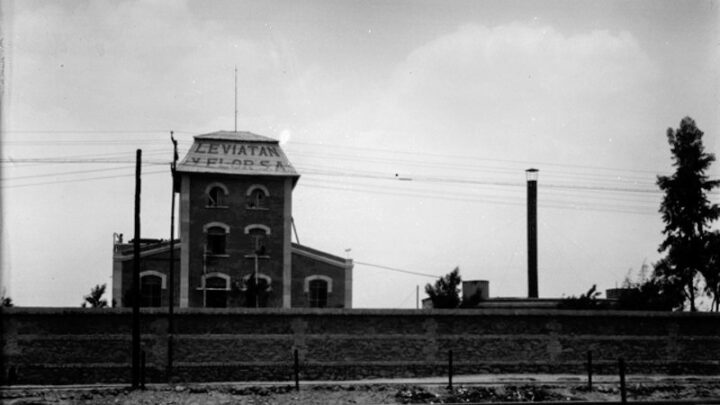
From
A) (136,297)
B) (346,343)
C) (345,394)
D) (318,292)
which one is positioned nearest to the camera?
(345,394)

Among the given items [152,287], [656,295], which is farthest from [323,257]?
[656,295]

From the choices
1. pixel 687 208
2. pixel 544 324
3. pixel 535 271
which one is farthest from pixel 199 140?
pixel 687 208

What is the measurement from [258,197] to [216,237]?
9.31ft

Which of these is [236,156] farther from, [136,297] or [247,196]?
[136,297]

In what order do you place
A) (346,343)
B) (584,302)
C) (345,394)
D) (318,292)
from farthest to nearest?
1. (318,292)
2. (584,302)
3. (346,343)
4. (345,394)

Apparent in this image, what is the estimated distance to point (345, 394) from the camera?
2038 centimetres

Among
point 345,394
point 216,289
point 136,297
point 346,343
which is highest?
point 216,289

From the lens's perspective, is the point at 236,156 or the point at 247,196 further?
the point at 236,156

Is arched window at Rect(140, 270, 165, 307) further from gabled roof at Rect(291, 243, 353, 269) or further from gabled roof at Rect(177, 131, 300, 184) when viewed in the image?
gabled roof at Rect(291, 243, 353, 269)

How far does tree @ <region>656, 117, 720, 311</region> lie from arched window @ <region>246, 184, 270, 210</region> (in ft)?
62.7

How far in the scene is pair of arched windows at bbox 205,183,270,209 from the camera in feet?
133

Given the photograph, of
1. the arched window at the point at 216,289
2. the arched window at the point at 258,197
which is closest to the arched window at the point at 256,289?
the arched window at the point at 216,289

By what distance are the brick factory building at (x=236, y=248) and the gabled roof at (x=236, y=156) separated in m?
0.05

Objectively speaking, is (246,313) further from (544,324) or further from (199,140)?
(199,140)
